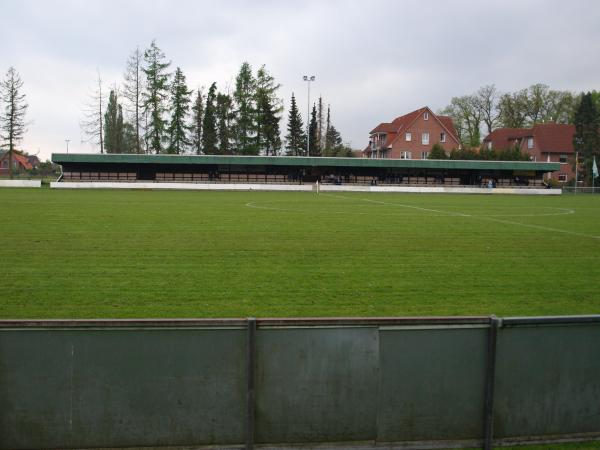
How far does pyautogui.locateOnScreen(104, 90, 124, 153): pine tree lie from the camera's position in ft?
297

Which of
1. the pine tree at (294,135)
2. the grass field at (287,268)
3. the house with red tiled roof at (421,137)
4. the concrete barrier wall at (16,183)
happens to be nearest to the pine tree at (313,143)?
the pine tree at (294,135)

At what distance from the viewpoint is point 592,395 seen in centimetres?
462

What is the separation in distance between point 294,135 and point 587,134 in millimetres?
45248

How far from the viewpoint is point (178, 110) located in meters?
80.1

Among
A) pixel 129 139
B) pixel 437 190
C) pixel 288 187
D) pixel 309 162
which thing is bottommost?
pixel 437 190

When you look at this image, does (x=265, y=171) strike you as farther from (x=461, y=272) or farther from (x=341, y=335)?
(x=341, y=335)

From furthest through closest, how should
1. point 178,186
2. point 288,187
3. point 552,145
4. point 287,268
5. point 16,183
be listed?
point 552,145 < point 288,187 < point 178,186 < point 16,183 < point 287,268

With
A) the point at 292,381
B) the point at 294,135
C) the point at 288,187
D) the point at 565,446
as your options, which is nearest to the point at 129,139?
the point at 294,135

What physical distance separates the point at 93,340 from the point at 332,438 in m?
2.06

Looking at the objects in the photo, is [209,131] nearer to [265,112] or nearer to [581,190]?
[265,112]

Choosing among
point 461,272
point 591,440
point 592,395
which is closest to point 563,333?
point 592,395

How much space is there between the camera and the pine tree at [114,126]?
90.5m

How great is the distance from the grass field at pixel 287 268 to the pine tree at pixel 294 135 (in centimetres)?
7141

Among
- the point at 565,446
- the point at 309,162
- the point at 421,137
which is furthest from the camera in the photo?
the point at 421,137
